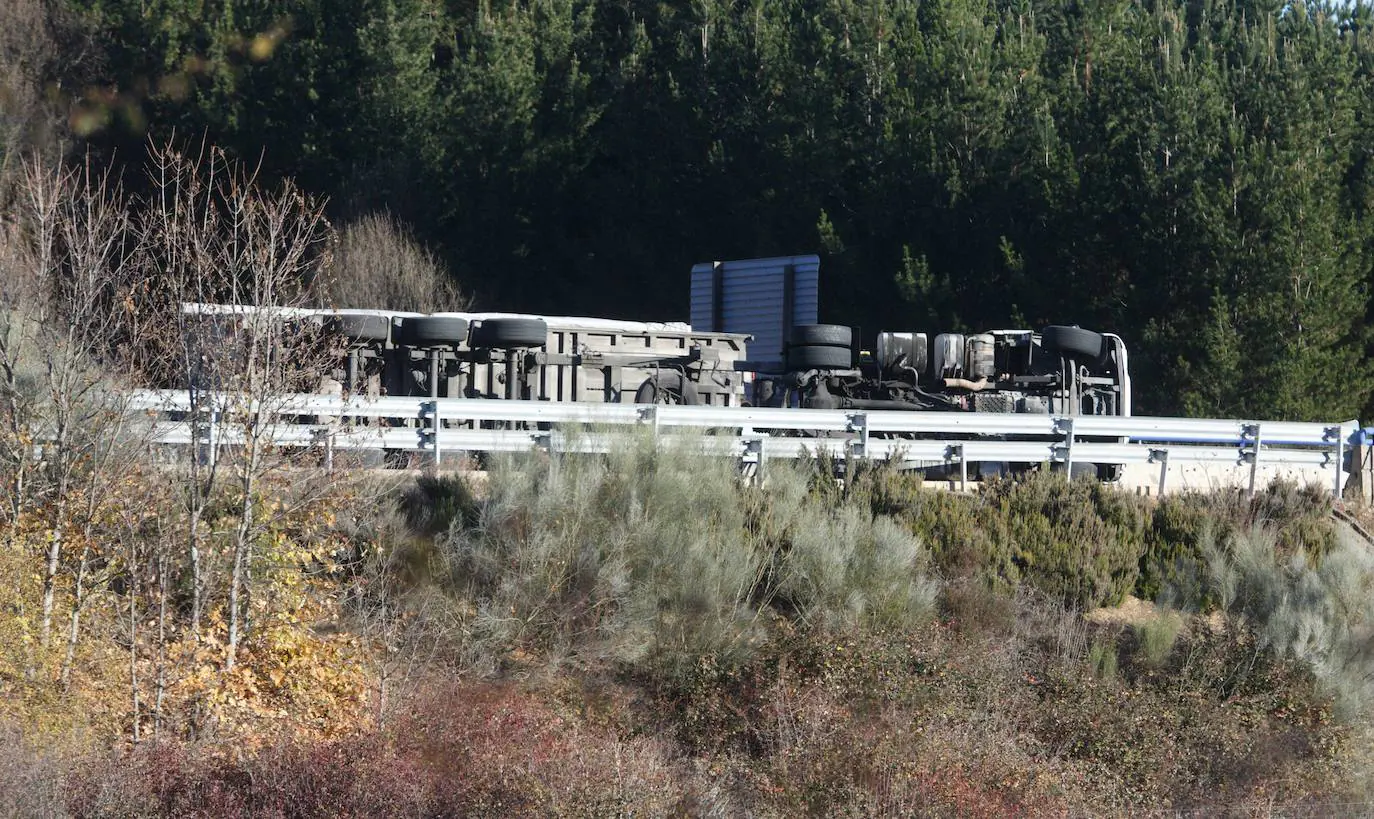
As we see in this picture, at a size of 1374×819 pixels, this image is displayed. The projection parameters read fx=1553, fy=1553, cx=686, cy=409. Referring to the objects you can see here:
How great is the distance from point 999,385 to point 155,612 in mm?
12387

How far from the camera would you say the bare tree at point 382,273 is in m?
34.0

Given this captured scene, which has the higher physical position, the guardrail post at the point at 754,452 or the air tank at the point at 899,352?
the air tank at the point at 899,352

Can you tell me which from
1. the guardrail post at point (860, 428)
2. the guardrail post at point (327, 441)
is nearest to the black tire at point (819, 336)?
the guardrail post at point (860, 428)

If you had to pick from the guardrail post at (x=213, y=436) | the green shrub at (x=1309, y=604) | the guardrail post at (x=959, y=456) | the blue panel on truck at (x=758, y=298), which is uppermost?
the blue panel on truck at (x=758, y=298)

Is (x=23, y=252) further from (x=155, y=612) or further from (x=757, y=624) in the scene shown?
(x=757, y=624)

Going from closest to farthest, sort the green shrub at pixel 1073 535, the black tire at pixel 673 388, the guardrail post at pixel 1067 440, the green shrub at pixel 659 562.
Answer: the green shrub at pixel 659 562, the green shrub at pixel 1073 535, the guardrail post at pixel 1067 440, the black tire at pixel 673 388

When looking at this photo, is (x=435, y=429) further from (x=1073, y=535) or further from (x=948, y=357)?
(x=948, y=357)

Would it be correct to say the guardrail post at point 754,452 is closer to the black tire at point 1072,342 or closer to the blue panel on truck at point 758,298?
the black tire at point 1072,342

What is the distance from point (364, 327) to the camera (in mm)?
18859

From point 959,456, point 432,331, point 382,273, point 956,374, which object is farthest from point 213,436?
point 382,273

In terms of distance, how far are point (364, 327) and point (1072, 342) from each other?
9608mm

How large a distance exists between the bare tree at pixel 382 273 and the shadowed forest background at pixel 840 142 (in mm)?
1502

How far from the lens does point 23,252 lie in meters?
25.4

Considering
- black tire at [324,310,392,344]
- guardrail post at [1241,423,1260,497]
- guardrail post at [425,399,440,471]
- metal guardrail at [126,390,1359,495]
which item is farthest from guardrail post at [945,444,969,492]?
black tire at [324,310,392,344]
